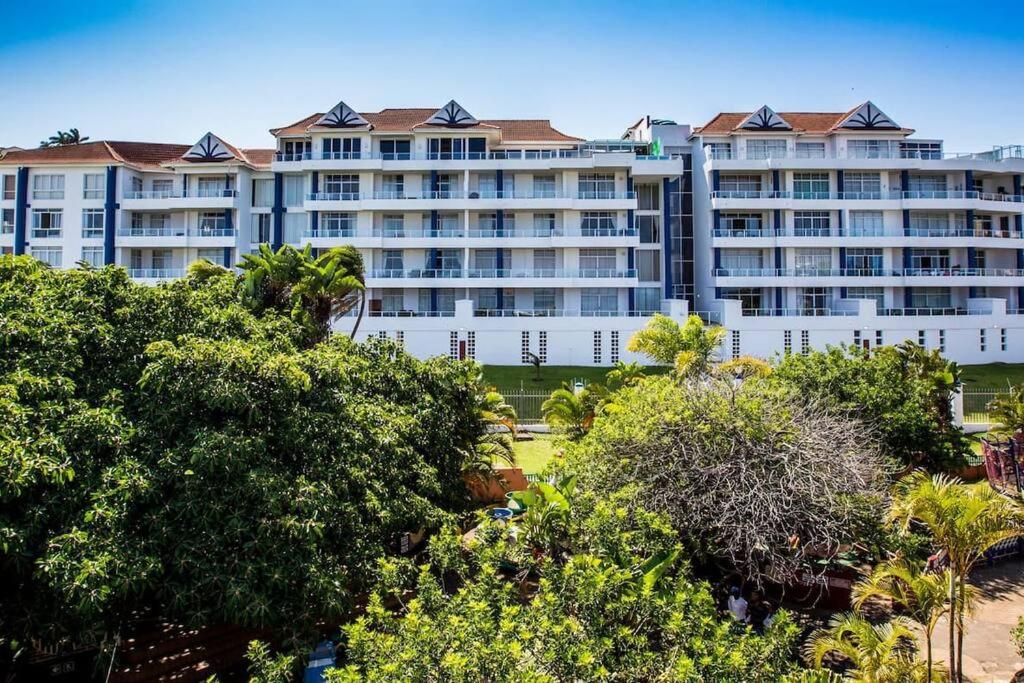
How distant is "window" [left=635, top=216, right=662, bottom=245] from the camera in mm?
46000

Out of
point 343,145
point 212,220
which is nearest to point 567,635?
point 343,145

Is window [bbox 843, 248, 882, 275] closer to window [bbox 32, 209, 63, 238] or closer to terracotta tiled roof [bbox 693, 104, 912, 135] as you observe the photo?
terracotta tiled roof [bbox 693, 104, 912, 135]

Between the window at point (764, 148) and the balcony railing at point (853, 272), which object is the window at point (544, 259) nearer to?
the balcony railing at point (853, 272)

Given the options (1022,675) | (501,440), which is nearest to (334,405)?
(501,440)

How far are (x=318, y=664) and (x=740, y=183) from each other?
41827 mm

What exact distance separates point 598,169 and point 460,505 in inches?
1332

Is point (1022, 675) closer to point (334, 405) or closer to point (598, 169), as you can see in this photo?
point (334, 405)

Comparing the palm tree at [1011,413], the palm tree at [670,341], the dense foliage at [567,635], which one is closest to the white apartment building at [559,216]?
the palm tree at [670,341]

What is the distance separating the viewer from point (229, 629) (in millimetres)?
10766

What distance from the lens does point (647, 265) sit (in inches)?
1817

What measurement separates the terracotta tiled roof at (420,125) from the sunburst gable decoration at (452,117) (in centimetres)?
49

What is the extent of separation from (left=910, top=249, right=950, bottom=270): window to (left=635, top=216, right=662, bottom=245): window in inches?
620

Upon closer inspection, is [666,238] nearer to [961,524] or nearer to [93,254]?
[93,254]

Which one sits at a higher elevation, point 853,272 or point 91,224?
point 91,224
